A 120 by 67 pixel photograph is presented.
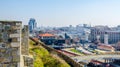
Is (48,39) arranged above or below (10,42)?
below

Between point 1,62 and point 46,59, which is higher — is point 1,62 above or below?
above

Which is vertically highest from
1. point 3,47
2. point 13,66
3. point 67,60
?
point 3,47

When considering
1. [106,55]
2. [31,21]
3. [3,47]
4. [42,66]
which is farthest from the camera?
[31,21]

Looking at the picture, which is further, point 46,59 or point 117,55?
point 117,55

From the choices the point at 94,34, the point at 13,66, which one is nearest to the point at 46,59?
the point at 13,66

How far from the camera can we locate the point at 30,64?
4.70m

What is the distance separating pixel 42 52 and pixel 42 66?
1628mm

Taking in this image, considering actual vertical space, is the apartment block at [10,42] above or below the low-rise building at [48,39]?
above

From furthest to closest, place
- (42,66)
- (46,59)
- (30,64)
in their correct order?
(46,59), (42,66), (30,64)

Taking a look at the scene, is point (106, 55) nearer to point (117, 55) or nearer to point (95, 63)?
point (117, 55)

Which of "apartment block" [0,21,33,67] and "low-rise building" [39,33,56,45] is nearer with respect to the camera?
"apartment block" [0,21,33,67]

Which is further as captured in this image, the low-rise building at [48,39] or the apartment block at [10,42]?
the low-rise building at [48,39]

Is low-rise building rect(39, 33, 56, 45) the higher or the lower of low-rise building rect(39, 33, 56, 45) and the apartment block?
the lower

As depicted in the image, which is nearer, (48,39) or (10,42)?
(10,42)
